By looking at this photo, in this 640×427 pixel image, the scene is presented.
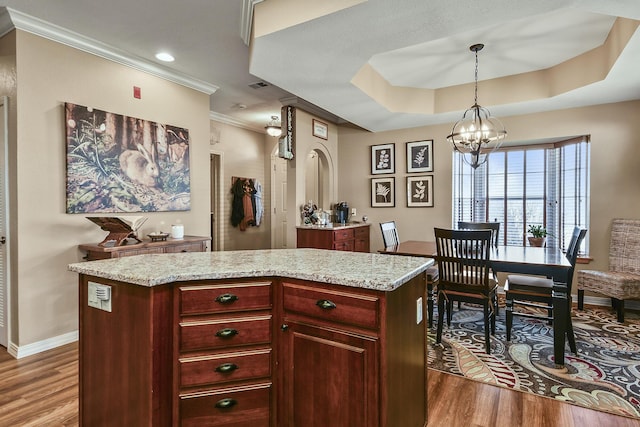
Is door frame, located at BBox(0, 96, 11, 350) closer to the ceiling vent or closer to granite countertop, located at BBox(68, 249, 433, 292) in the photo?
granite countertop, located at BBox(68, 249, 433, 292)

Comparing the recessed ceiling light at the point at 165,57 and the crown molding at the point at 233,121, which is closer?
the recessed ceiling light at the point at 165,57

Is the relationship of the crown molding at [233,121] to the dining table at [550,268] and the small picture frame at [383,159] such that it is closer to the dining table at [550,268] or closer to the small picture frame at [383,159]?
the small picture frame at [383,159]

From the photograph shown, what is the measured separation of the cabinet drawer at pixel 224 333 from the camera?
1502 millimetres

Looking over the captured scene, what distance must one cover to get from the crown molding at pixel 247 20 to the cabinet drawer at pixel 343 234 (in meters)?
2.68

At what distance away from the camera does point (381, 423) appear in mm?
1358

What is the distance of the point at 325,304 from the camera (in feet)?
4.82

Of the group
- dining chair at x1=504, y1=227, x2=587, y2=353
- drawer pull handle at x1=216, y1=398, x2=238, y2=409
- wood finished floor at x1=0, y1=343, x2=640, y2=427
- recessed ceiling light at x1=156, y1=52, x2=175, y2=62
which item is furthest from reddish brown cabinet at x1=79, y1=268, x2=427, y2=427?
recessed ceiling light at x1=156, y1=52, x2=175, y2=62

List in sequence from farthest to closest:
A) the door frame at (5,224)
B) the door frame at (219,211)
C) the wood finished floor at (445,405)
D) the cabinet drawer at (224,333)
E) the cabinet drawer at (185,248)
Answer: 1. the door frame at (219,211)
2. the cabinet drawer at (185,248)
3. the door frame at (5,224)
4. the wood finished floor at (445,405)
5. the cabinet drawer at (224,333)

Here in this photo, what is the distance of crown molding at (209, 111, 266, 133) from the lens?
576 centimetres

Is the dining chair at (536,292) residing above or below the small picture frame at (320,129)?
below

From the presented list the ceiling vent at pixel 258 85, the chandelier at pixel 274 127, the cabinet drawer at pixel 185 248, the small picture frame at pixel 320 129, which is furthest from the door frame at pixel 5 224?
the small picture frame at pixel 320 129

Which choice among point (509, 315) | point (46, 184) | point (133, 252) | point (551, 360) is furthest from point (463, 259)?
point (46, 184)

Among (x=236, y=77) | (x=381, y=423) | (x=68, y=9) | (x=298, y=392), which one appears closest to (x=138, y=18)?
(x=68, y=9)

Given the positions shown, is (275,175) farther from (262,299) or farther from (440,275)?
(262,299)
